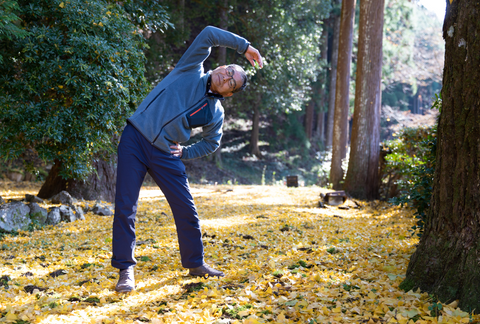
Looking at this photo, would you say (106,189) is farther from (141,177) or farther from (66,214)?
(141,177)

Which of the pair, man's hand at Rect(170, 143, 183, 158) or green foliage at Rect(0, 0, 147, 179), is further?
green foliage at Rect(0, 0, 147, 179)

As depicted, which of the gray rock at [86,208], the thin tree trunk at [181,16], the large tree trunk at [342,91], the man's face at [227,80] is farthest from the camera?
the thin tree trunk at [181,16]

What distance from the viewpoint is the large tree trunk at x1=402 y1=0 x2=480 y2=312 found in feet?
7.64

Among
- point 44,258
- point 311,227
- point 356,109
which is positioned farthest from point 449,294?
point 356,109

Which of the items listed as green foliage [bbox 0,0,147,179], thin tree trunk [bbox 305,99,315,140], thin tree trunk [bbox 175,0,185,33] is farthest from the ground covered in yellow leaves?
thin tree trunk [bbox 305,99,315,140]

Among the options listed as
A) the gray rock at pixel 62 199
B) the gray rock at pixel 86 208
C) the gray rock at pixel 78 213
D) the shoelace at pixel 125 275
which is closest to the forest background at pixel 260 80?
the gray rock at pixel 62 199

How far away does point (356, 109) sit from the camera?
8516mm

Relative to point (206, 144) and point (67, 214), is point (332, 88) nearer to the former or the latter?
point (67, 214)

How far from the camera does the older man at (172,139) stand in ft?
9.27

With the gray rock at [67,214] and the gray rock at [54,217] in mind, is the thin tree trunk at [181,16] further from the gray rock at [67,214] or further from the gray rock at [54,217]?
the gray rock at [54,217]

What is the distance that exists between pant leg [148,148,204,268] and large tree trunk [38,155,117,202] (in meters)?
3.83

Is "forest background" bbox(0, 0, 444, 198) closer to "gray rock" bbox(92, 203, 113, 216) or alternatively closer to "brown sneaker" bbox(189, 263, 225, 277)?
"gray rock" bbox(92, 203, 113, 216)

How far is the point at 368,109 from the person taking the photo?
8359 millimetres

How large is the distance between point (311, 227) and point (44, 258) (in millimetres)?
3204
